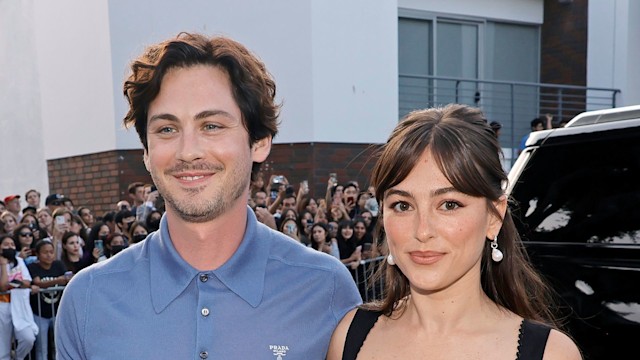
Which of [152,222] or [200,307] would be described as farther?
[152,222]

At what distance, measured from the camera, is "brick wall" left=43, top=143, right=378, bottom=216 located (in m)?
10.2

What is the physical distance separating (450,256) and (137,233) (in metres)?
5.43

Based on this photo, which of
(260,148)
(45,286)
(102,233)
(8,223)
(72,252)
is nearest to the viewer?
(260,148)

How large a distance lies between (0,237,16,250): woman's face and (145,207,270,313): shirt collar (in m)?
4.84

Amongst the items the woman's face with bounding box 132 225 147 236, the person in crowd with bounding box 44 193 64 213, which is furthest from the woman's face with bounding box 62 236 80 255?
the person in crowd with bounding box 44 193 64 213

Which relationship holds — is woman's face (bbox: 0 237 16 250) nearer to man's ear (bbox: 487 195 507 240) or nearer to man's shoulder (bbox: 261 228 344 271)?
man's shoulder (bbox: 261 228 344 271)

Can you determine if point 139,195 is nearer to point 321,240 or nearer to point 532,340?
point 321,240

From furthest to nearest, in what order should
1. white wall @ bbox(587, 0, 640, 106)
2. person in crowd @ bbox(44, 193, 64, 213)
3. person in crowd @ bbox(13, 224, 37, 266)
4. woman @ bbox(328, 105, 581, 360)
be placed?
white wall @ bbox(587, 0, 640, 106) < person in crowd @ bbox(44, 193, 64, 213) < person in crowd @ bbox(13, 224, 37, 266) < woman @ bbox(328, 105, 581, 360)

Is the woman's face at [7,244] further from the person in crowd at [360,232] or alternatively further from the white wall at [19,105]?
the white wall at [19,105]

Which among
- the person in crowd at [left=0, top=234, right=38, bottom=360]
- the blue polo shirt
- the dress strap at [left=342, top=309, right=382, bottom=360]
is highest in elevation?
the blue polo shirt

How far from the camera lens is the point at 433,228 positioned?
7.52 ft

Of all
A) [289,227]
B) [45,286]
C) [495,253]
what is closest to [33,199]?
[45,286]

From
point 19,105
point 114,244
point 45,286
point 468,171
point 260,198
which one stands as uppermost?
point 19,105

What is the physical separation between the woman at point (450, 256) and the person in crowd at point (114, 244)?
508 cm
